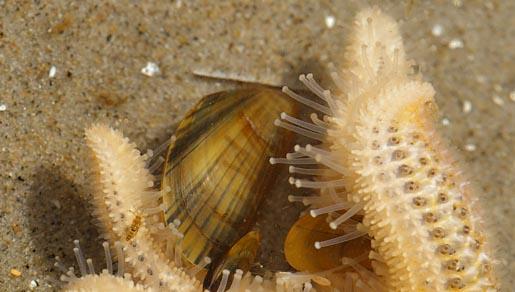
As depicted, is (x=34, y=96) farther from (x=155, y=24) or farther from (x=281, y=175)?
(x=281, y=175)

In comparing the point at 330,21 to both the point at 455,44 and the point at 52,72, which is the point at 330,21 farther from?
the point at 52,72

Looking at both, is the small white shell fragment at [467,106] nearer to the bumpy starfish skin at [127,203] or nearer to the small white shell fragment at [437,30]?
the small white shell fragment at [437,30]

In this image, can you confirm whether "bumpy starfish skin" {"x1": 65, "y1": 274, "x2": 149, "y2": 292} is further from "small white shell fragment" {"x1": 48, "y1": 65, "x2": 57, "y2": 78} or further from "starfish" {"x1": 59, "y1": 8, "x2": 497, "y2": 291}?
"small white shell fragment" {"x1": 48, "y1": 65, "x2": 57, "y2": 78}

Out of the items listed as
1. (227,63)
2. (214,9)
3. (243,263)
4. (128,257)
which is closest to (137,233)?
(128,257)

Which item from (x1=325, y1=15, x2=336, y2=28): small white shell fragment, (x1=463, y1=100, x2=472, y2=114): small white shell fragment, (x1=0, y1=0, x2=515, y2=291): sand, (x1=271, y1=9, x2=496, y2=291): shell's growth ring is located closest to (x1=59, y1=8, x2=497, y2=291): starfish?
(x1=271, y1=9, x2=496, y2=291): shell's growth ring

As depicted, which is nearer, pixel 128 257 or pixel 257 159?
pixel 128 257

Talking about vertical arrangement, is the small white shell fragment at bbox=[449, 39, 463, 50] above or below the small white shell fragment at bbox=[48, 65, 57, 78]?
above

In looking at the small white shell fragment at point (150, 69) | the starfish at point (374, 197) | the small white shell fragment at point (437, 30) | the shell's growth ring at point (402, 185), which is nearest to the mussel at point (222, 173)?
the starfish at point (374, 197)
